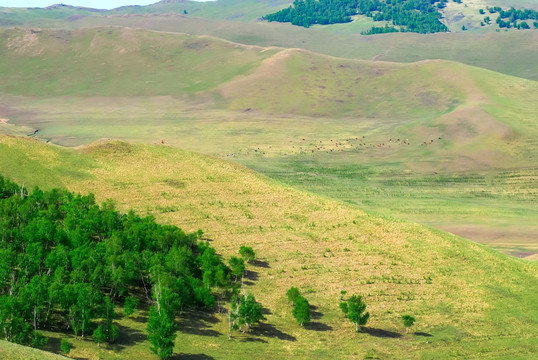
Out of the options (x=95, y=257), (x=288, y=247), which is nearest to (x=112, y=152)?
(x=288, y=247)

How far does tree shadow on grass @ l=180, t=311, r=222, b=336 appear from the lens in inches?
2082

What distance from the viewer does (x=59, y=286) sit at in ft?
161

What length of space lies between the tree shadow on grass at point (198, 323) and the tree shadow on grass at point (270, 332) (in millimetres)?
3148

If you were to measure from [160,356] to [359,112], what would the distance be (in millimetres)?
150007

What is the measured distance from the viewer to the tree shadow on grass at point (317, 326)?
55812 millimetres

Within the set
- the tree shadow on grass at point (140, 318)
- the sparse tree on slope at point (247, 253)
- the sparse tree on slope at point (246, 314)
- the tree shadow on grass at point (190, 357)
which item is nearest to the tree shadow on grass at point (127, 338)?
the tree shadow on grass at point (140, 318)

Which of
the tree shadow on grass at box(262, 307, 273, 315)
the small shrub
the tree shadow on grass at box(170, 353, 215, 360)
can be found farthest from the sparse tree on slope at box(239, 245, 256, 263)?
the small shrub

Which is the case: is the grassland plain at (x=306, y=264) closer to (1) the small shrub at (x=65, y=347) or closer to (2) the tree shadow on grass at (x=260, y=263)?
(2) the tree shadow on grass at (x=260, y=263)

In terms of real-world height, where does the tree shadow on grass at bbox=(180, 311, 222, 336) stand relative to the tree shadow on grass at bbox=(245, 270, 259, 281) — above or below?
below

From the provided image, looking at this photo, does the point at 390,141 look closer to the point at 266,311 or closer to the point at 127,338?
the point at 266,311

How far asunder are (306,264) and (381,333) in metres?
12.7

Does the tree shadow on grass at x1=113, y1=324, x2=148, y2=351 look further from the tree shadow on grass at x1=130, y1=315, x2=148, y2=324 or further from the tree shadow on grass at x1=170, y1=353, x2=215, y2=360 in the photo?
the tree shadow on grass at x1=170, y1=353, x2=215, y2=360

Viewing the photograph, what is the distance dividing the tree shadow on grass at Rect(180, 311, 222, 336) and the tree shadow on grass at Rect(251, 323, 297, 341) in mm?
3148

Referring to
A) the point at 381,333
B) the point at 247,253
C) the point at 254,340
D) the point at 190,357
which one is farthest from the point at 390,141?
the point at 190,357
